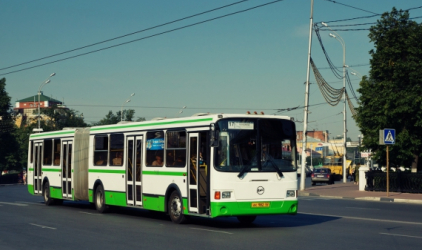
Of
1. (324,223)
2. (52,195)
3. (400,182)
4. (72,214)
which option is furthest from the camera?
(400,182)

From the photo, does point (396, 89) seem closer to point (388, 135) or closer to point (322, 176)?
point (388, 135)

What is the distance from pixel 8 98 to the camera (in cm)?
7475

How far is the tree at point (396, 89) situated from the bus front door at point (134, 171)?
21.8 metres

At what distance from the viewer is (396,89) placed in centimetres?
3684

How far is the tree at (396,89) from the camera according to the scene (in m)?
36.4

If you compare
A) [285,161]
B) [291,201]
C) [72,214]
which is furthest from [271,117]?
[72,214]

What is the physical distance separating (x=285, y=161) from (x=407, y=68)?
23289 mm

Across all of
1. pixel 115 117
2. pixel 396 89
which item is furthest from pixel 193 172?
pixel 115 117

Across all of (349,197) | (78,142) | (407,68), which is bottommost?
(349,197)

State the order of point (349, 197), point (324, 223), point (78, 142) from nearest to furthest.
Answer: point (324, 223)
point (78, 142)
point (349, 197)

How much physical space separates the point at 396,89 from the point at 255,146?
24.0 metres

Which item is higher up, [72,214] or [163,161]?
[163,161]

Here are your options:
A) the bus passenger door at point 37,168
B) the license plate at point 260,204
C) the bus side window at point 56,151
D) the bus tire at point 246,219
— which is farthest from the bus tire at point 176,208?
the bus passenger door at point 37,168

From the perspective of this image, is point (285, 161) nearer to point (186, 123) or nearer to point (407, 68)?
point (186, 123)
